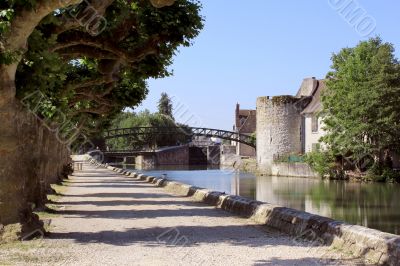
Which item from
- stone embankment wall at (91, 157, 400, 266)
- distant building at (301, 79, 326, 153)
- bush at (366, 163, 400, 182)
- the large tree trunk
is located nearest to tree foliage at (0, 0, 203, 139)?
the large tree trunk

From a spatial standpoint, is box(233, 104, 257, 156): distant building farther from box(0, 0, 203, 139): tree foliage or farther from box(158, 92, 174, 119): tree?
box(0, 0, 203, 139): tree foliage

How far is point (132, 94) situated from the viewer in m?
26.7

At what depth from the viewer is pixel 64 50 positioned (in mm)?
15695

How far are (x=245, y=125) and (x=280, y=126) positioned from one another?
4876 centimetres

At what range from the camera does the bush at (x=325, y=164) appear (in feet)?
168

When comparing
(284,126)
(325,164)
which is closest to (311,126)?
(284,126)

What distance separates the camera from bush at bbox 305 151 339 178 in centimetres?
5128

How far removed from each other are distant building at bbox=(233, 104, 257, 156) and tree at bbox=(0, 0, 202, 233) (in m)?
78.3

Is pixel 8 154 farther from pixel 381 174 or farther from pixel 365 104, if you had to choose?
pixel 381 174

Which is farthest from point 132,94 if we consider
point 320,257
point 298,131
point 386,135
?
point 298,131

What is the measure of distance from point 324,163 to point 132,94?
96.5ft

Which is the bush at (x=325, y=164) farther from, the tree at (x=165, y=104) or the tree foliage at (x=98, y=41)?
the tree at (x=165, y=104)

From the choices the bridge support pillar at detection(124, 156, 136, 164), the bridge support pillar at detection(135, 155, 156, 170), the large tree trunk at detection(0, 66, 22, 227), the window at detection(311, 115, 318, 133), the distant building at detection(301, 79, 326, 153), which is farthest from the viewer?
the bridge support pillar at detection(124, 156, 136, 164)

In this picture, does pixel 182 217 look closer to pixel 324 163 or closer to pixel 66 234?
pixel 66 234
